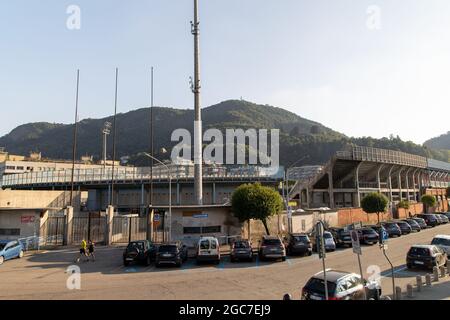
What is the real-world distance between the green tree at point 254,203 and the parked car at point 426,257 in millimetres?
12244

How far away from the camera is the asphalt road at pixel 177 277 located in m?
15.6

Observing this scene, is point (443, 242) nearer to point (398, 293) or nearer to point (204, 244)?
point (398, 293)

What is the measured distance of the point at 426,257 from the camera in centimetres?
A: 2002

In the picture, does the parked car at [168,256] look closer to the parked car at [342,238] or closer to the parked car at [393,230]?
the parked car at [342,238]

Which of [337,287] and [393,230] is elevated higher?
[393,230]

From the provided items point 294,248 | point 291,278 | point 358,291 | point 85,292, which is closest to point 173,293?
point 85,292

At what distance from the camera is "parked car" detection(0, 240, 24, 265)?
25.1 meters

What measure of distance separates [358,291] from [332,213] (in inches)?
1452

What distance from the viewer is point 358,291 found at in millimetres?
12156

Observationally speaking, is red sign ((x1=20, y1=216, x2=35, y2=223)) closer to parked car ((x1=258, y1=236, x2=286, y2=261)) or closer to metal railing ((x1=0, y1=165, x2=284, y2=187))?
parked car ((x1=258, y1=236, x2=286, y2=261))

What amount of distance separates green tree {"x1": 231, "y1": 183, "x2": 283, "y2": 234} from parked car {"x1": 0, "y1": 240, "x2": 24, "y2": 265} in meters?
17.1

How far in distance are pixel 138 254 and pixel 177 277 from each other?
5115 millimetres

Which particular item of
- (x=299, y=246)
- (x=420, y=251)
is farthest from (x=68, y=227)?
(x=420, y=251)

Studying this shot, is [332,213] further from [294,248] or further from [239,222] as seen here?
[294,248]
